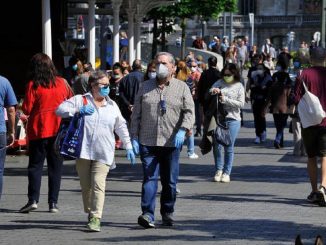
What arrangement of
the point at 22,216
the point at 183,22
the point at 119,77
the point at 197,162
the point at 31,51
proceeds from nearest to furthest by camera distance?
the point at 22,216
the point at 197,162
the point at 119,77
the point at 31,51
the point at 183,22

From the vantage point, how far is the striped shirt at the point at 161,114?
11406 mm

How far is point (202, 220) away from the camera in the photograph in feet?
38.9

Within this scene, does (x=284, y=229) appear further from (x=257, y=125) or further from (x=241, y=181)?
(x=257, y=125)

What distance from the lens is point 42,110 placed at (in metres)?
12.4

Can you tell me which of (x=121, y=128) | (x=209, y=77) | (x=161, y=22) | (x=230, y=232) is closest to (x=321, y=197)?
(x=230, y=232)

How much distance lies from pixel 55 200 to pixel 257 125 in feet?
36.0

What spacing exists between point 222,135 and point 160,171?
4.06 m

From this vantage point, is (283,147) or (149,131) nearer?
(149,131)

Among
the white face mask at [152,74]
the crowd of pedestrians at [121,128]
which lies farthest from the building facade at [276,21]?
the crowd of pedestrians at [121,128]

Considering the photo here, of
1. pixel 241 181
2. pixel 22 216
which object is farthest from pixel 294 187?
pixel 22 216

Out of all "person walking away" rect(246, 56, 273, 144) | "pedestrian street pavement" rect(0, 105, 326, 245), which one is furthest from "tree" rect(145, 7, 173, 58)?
"pedestrian street pavement" rect(0, 105, 326, 245)

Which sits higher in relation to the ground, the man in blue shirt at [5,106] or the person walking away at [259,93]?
the man in blue shirt at [5,106]

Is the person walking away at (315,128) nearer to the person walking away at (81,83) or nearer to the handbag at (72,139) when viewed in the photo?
the handbag at (72,139)

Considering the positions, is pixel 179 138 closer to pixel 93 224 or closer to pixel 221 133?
pixel 93 224
